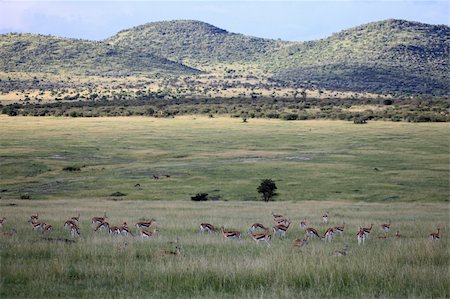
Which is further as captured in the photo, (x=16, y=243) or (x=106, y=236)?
(x=106, y=236)

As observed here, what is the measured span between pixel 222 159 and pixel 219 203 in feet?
94.5

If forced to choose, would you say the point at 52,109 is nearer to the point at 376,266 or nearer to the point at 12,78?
the point at 12,78

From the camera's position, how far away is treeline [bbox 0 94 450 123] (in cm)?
10981

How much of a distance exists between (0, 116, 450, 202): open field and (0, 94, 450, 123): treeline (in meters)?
9.28

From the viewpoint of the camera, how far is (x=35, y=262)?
13344 mm

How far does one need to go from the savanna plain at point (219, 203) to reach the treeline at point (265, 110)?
8665 mm

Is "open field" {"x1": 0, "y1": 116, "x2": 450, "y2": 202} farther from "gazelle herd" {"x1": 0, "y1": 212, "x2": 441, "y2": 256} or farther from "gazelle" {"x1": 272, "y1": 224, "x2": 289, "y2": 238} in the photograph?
"gazelle" {"x1": 272, "y1": 224, "x2": 289, "y2": 238}

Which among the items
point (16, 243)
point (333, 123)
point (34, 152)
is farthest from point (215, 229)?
point (333, 123)

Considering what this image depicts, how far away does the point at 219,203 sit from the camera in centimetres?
3772

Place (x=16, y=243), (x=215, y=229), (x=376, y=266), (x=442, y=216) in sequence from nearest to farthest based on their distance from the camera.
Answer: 1. (x=376, y=266)
2. (x=16, y=243)
3. (x=215, y=229)
4. (x=442, y=216)

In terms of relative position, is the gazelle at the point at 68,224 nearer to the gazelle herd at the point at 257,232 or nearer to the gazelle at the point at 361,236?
the gazelle herd at the point at 257,232

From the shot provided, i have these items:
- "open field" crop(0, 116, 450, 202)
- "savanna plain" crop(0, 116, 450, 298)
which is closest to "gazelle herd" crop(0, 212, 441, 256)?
"savanna plain" crop(0, 116, 450, 298)

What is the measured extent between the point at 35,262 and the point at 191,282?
3.81 metres

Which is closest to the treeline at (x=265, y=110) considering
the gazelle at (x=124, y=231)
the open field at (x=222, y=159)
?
the open field at (x=222, y=159)
